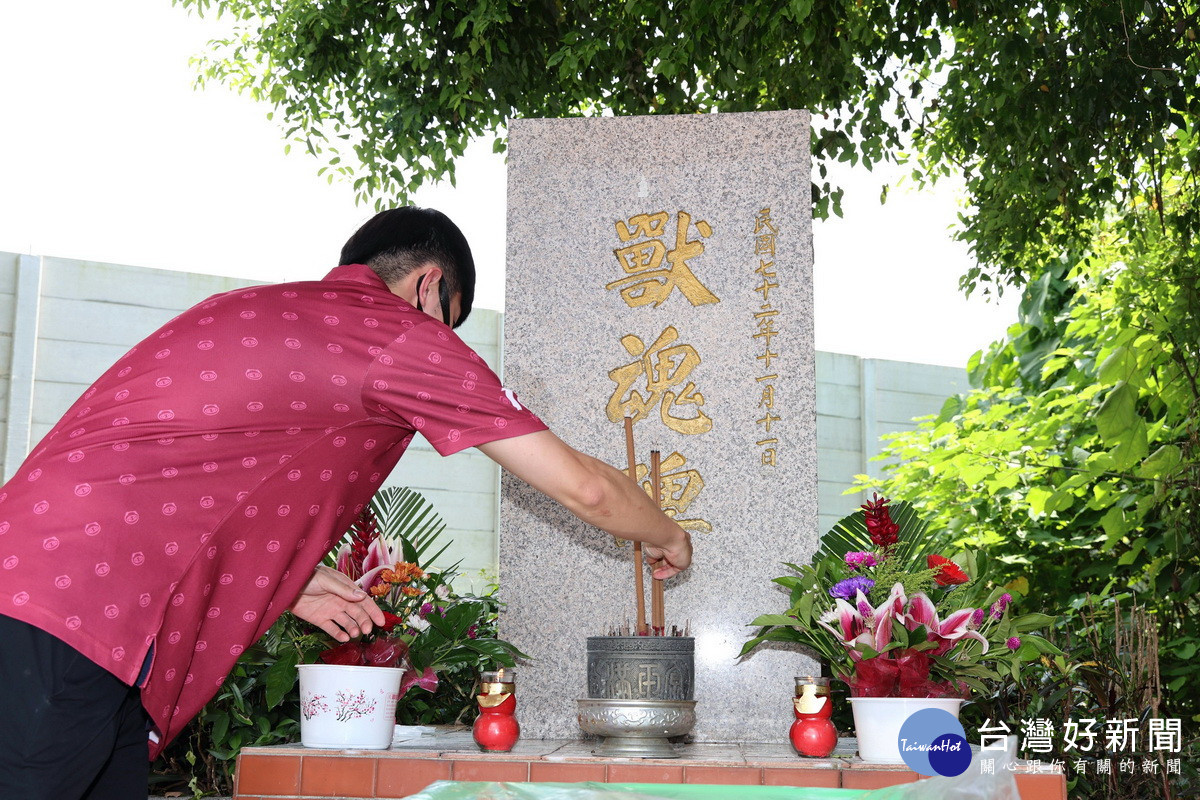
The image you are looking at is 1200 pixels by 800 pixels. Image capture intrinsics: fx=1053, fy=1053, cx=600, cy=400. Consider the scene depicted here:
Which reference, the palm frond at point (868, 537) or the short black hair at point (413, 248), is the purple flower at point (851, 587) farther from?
the short black hair at point (413, 248)

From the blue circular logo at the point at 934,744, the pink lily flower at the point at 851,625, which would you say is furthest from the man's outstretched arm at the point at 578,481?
the pink lily flower at the point at 851,625

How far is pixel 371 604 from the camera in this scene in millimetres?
1890

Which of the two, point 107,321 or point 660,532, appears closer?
point 660,532

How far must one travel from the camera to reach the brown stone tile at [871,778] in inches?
82.5

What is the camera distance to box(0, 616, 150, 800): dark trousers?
122 cm

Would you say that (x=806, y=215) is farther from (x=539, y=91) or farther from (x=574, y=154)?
(x=539, y=91)

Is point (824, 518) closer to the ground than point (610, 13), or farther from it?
closer to the ground

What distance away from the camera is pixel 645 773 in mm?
2111

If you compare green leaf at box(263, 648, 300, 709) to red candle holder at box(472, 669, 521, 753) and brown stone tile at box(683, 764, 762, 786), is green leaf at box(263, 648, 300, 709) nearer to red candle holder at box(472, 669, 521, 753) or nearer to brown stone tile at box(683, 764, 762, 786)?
red candle holder at box(472, 669, 521, 753)

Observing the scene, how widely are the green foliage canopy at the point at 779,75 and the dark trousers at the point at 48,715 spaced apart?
3474 mm

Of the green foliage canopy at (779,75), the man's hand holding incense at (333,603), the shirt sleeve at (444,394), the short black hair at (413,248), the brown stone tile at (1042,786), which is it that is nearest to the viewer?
the shirt sleeve at (444,394)

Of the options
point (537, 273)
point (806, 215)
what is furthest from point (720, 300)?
point (537, 273)

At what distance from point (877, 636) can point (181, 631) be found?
1412mm

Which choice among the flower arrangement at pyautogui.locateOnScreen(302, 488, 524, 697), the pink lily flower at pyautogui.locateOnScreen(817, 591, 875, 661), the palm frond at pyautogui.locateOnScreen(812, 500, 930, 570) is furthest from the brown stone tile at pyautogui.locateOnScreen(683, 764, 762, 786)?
the palm frond at pyautogui.locateOnScreen(812, 500, 930, 570)
